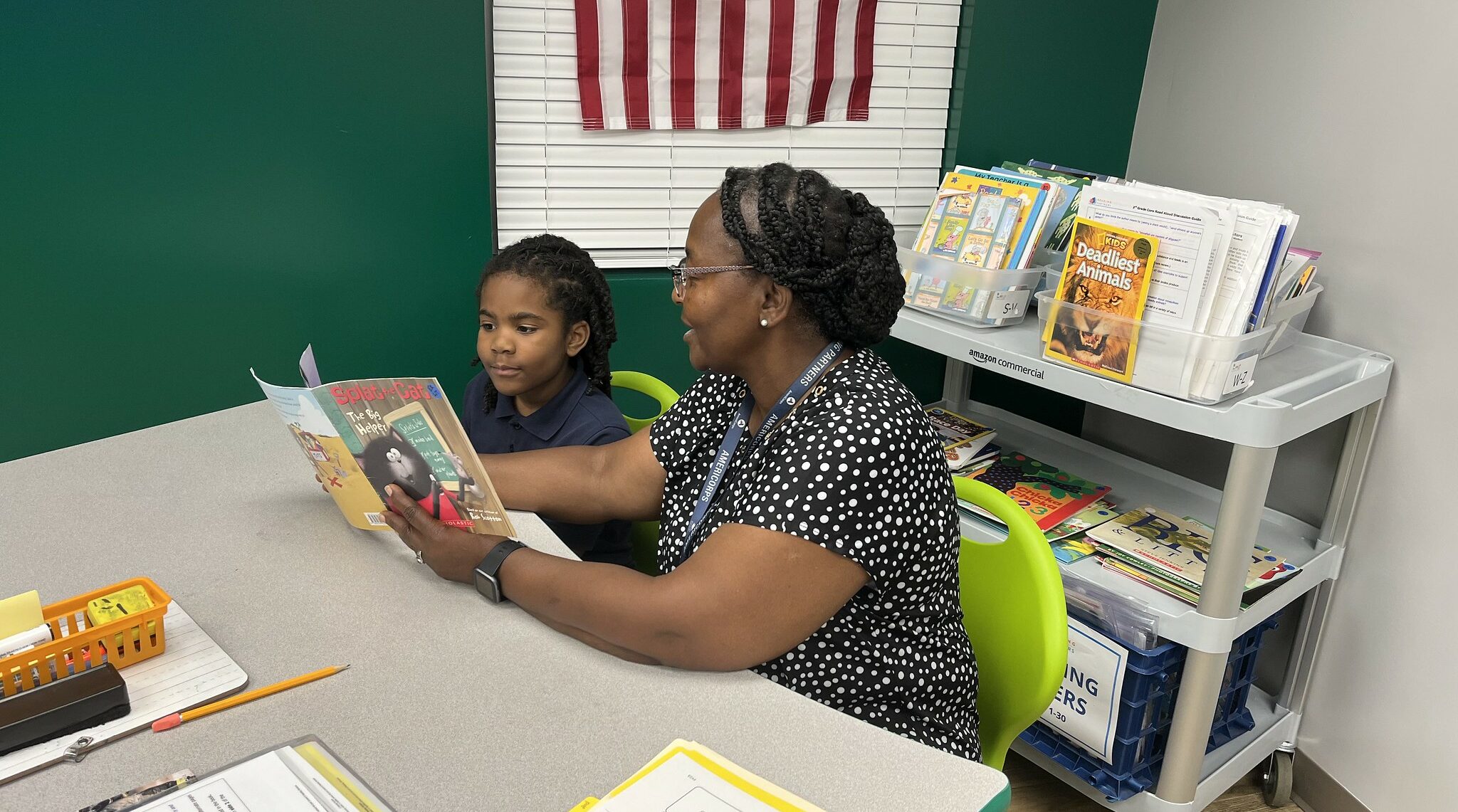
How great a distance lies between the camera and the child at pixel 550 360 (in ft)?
6.16

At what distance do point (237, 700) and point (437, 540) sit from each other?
0.33 metres

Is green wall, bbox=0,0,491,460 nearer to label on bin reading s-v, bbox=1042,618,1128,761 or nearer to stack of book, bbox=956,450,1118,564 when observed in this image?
stack of book, bbox=956,450,1118,564

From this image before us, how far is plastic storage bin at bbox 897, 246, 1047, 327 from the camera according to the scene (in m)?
2.19

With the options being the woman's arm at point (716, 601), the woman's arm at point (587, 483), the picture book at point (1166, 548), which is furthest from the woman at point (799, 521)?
the picture book at point (1166, 548)

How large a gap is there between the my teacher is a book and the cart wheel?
6.25 feet

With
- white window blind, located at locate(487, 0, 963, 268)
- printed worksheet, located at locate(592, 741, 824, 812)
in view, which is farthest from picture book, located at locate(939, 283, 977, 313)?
printed worksheet, located at locate(592, 741, 824, 812)

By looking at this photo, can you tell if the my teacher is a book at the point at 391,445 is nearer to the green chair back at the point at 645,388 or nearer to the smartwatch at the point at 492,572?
the smartwatch at the point at 492,572

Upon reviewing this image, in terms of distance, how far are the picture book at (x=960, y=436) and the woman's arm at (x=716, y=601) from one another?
1216 mm

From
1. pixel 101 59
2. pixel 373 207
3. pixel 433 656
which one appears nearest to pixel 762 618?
pixel 433 656

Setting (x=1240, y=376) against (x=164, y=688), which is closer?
(x=164, y=688)

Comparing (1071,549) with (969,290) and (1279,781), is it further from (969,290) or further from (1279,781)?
(1279,781)

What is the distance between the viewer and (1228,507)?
73.2 inches

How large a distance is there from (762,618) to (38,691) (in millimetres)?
758

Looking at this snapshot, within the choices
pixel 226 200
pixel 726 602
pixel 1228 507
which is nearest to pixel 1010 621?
pixel 726 602
